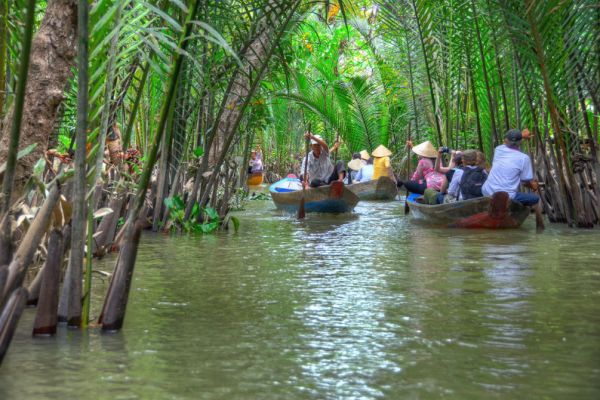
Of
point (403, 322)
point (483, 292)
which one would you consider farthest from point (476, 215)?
point (403, 322)

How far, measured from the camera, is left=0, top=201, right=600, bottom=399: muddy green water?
12.4 ft

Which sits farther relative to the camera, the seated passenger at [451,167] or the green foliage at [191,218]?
the seated passenger at [451,167]

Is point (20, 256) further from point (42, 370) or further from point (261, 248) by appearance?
point (261, 248)

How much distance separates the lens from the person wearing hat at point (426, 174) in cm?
1540

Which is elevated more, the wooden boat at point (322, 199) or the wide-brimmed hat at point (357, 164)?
the wide-brimmed hat at point (357, 164)

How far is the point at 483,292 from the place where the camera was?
6.35 metres

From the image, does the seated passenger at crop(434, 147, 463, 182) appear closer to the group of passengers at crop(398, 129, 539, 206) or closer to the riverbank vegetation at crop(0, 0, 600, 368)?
the group of passengers at crop(398, 129, 539, 206)

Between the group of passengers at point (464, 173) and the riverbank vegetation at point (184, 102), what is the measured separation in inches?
15.3

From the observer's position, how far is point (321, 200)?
53.0 ft

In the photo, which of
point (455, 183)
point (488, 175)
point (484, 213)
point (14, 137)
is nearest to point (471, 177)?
point (488, 175)

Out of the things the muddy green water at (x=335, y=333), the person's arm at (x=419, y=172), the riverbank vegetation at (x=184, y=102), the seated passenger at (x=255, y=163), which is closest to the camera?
the muddy green water at (x=335, y=333)

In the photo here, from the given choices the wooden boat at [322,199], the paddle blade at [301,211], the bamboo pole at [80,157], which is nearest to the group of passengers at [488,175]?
the wooden boat at [322,199]

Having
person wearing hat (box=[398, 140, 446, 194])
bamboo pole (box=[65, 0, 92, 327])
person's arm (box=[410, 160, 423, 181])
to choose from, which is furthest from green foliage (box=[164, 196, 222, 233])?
bamboo pole (box=[65, 0, 92, 327])

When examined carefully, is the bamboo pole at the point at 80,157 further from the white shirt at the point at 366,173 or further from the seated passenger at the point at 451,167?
the white shirt at the point at 366,173
